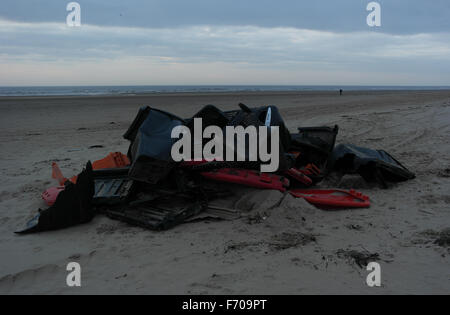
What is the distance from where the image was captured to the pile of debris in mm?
4234

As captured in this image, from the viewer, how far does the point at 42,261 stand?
3.44 meters

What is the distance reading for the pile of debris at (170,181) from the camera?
423 centimetres

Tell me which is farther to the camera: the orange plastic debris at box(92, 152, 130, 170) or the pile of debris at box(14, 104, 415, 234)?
the orange plastic debris at box(92, 152, 130, 170)

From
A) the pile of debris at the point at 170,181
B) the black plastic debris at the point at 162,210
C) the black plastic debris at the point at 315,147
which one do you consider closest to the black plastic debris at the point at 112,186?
the pile of debris at the point at 170,181

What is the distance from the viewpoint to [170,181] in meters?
4.75

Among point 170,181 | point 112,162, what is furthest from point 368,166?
point 112,162

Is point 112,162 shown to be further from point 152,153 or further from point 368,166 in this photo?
point 368,166

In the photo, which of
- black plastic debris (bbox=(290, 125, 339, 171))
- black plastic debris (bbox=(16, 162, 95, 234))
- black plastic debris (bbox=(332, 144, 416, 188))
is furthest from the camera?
black plastic debris (bbox=(290, 125, 339, 171))

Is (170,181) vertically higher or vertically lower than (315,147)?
Answer: lower

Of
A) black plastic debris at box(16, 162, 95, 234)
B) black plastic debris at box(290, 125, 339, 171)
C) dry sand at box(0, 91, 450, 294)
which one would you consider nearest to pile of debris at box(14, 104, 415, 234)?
black plastic debris at box(16, 162, 95, 234)

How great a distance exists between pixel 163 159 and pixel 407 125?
10541 millimetres

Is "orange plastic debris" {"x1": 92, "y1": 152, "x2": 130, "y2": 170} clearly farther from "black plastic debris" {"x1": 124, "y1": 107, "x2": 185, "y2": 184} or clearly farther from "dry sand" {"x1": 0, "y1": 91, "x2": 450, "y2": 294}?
"black plastic debris" {"x1": 124, "y1": 107, "x2": 185, "y2": 184}

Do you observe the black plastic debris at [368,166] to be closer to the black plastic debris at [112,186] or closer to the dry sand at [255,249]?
the dry sand at [255,249]

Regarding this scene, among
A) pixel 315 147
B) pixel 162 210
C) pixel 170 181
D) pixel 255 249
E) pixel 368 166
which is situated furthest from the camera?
pixel 315 147
